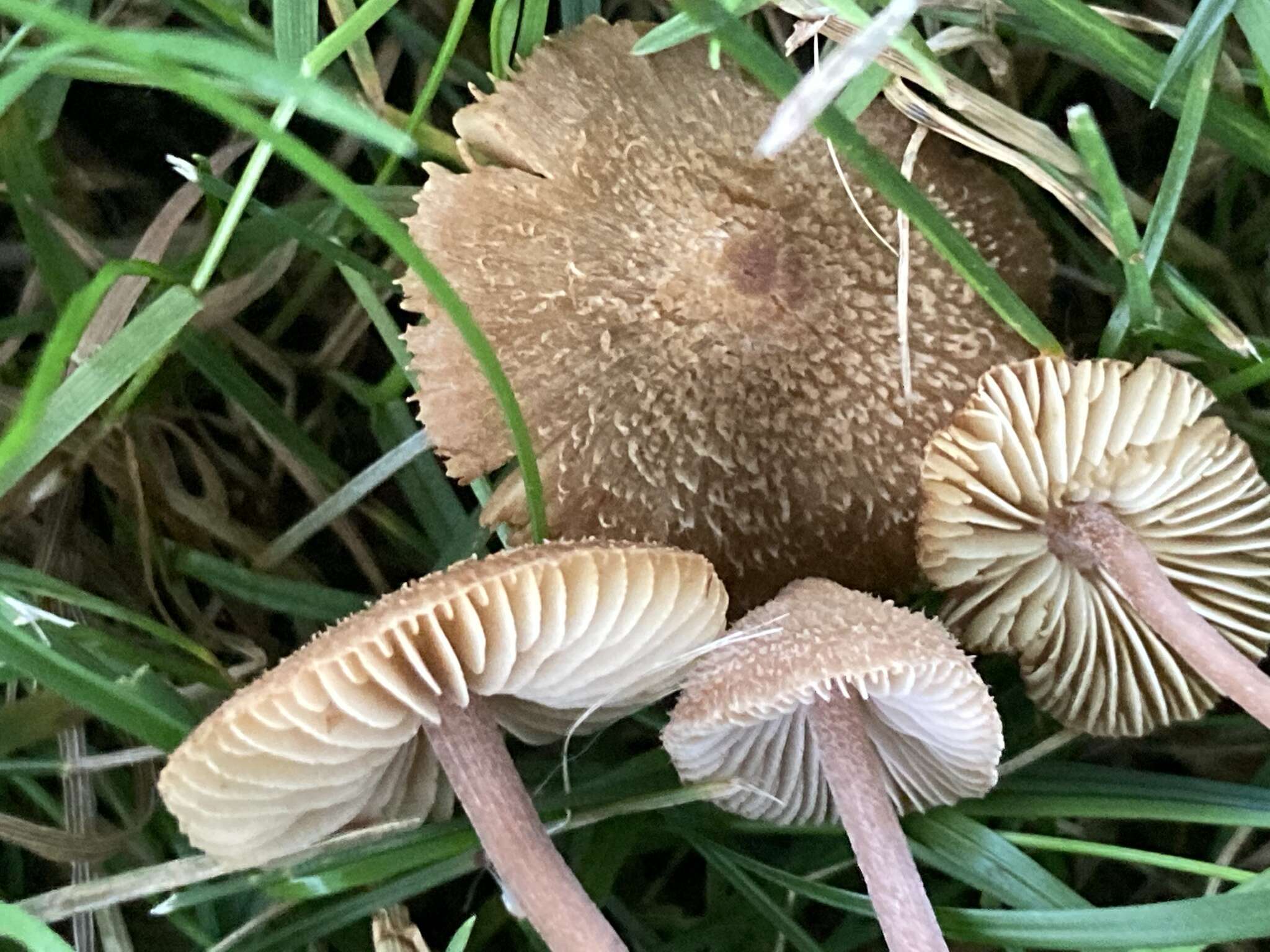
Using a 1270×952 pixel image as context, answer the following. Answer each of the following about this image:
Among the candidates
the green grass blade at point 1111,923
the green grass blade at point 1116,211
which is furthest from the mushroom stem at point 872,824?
the green grass blade at point 1116,211

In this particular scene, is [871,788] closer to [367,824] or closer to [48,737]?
[367,824]

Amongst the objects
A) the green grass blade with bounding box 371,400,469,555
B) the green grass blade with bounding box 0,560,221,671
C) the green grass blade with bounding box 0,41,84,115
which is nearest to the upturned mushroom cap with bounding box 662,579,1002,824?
the green grass blade with bounding box 371,400,469,555

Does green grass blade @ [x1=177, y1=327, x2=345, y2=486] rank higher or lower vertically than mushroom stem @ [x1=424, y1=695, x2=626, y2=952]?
higher

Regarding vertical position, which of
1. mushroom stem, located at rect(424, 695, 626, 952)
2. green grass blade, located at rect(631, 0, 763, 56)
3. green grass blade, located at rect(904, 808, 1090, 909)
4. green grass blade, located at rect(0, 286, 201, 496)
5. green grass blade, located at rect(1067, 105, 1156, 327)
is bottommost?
green grass blade, located at rect(904, 808, 1090, 909)

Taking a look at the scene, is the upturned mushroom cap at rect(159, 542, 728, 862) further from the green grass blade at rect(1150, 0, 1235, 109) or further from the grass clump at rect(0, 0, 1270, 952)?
the green grass blade at rect(1150, 0, 1235, 109)

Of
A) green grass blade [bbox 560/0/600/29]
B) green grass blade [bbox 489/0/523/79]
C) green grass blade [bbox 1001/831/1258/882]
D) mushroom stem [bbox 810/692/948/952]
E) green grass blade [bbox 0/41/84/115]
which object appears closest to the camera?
green grass blade [bbox 0/41/84/115]

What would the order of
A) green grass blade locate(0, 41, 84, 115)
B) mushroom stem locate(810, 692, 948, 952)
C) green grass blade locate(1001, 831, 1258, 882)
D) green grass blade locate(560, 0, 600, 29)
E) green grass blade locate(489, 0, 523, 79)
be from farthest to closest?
green grass blade locate(560, 0, 600, 29), green grass blade locate(489, 0, 523, 79), green grass blade locate(1001, 831, 1258, 882), mushroom stem locate(810, 692, 948, 952), green grass blade locate(0, 41, 84, 115)

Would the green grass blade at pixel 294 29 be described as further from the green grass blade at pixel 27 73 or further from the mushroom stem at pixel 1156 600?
the mushroom stem at pixel 1156 600

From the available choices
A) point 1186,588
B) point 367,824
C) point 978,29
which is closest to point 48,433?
point 367,824
